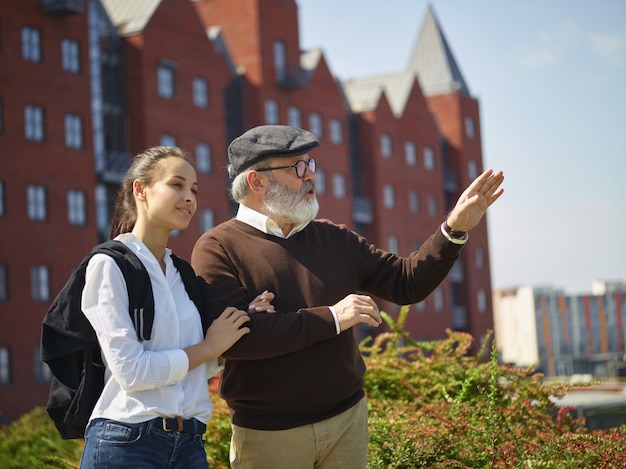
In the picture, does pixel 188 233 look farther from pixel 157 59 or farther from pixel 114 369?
pixel 114 369

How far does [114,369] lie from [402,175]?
53789 millimetres

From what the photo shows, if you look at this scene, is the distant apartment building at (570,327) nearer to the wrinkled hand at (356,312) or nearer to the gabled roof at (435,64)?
the gabled roof at (435,64)

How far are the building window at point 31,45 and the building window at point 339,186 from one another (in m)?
19.9

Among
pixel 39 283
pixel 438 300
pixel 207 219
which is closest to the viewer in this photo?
pixel 39 283

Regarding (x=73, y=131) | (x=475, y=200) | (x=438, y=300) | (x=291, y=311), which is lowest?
(x=438, y=300)

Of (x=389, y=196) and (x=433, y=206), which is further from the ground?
(x=389, y=196)

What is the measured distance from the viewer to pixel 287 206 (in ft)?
15.6

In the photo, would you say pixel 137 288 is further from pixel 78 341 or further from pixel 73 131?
pixel 73 131

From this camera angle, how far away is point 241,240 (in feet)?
15.5

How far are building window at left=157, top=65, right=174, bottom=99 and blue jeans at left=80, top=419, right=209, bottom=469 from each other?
37145mm

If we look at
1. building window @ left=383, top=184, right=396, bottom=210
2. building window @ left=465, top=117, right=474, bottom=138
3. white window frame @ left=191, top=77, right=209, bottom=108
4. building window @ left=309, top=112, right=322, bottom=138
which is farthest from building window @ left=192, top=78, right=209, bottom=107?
building window @ left=465, top=117, right=474, bottom=138

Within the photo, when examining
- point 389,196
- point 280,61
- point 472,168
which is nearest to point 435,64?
point 472,168

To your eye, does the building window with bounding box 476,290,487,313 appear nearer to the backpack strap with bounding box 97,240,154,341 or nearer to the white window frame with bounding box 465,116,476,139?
the white window frame with bounding box 465,116,476,139

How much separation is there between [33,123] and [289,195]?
3148cm
